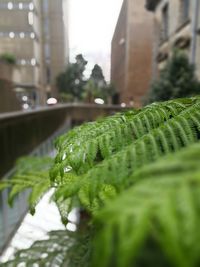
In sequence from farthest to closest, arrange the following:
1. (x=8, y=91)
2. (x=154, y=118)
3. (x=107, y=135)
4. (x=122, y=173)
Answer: (x=8, y=91), (x=154, y=118), (x=107, y=135), (x=122, y=173)

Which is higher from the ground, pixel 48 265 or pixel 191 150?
pixel 191 150

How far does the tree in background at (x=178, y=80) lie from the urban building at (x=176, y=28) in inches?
51.2

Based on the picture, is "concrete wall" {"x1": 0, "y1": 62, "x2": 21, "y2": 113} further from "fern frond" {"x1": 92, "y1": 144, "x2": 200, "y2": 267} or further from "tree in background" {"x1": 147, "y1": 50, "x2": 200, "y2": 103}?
"fern frond" {"x1": 92, "y1": 144, "x2": 200, "y2": 267}

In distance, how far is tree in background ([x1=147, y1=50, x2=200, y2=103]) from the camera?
785cm

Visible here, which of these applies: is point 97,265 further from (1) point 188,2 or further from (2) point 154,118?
(1) point 188,2

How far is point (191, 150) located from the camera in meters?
0.46

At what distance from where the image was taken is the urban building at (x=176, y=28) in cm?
921

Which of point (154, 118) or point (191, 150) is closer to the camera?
point (191, 150)

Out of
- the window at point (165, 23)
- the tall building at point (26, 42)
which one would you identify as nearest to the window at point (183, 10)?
the window at point (165, 23)

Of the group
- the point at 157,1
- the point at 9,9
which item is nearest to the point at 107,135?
the point at 157,1

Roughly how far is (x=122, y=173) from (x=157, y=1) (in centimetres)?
1517

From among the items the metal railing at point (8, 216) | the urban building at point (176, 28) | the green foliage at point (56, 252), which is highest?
the urban building at point (176, 28)

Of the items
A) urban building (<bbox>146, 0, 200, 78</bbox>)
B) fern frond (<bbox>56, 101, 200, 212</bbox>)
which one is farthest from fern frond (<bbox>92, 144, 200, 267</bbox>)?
urban building (<bbox>146, 0, 200, 78</bbox>)

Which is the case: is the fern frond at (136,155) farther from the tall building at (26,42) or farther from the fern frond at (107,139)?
the tall building at (26,42)
